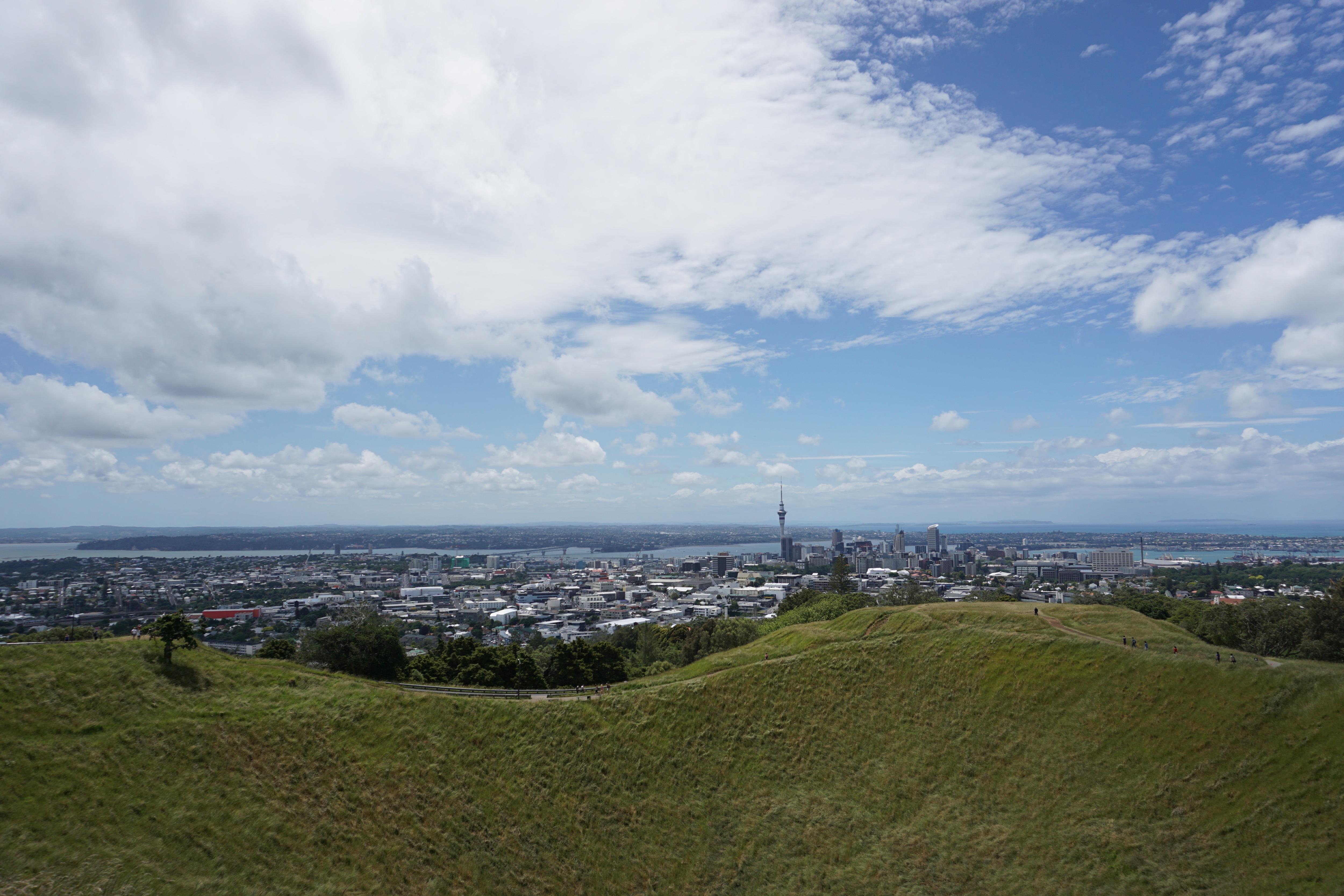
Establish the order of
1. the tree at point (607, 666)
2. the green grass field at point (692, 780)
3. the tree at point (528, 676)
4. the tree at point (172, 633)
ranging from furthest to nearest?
the tree at point (607, 666), the tree at point (528, 676), the tree at point (172, 633), the green grass field at point (692, 780)

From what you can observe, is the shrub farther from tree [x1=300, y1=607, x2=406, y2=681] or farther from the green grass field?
tree [x1=300, y1=607, x2=406, y2=681]

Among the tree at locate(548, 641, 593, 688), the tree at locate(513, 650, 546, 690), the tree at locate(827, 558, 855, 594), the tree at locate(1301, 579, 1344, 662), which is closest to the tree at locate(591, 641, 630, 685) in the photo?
the tree at locate(548, 641, 593, 688)

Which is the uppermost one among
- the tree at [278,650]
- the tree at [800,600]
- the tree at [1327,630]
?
the tree at [1327,630]

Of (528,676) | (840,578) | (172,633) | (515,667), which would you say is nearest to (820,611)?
(528,676)

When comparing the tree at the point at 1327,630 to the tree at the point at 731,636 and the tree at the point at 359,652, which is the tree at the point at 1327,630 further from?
the tree at the point at 359,652

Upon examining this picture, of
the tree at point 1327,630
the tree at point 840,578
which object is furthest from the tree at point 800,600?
the tree at point 1327,630

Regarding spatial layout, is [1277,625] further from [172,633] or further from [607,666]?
[172,633]
